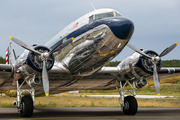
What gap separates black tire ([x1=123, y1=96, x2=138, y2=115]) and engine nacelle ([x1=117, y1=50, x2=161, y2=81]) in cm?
131

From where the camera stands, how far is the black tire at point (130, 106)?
12.6m

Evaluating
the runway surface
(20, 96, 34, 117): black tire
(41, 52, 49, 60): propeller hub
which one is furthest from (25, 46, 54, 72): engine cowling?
the runway surface

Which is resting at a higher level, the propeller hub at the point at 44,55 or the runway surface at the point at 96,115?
the propeller hub at the point at 44,55

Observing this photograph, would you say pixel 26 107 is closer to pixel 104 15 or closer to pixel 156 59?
pixel 104 15

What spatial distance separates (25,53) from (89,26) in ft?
10.5

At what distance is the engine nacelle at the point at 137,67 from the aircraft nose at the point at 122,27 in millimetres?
3453

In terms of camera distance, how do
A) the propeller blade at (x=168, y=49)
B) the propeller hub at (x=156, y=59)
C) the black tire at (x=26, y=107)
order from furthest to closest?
the propeller blade at (x=168, y=49)
the propeller hub at (x=156, y=59)
the black tire at (x=26, y=107)

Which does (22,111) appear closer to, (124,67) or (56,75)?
(56,75)

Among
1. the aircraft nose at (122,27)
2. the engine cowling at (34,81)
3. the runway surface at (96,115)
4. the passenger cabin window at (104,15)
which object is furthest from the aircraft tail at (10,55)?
the aircraft nose at (122,27)

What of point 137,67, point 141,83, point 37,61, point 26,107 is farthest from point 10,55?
point 141,83

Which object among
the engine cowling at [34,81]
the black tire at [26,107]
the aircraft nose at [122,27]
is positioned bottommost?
the black tire at [26,107]

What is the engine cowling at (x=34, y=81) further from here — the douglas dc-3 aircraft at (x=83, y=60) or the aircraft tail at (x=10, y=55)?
the aircraft tail at (x=10, y=55)

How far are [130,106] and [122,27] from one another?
5.18m

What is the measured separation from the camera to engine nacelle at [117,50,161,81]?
12.6m
